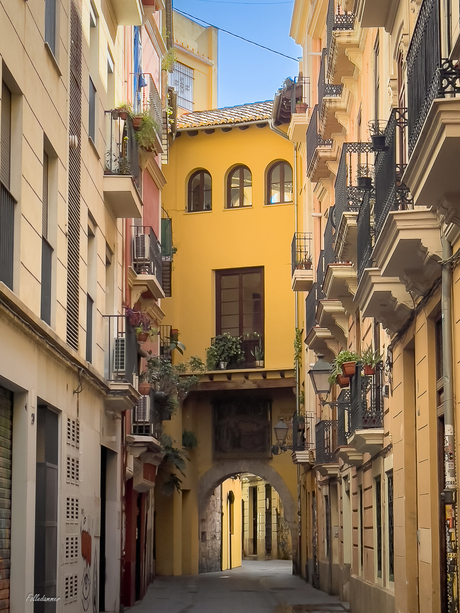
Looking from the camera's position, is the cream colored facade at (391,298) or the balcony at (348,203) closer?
the cream colored facade at (391,298)

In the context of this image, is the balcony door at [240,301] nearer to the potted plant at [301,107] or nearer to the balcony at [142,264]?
the potted plant at [301,107]

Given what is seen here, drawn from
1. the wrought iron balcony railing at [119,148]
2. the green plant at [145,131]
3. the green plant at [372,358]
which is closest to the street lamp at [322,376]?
the green plant at [372,358]

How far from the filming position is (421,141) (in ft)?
27.1

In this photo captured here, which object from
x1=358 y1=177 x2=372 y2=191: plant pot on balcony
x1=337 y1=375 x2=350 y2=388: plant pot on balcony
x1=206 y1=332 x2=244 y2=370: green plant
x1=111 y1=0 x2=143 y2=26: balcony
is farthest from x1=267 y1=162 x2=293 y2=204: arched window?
x1=358 y1=177 x2=372 y2=191: plant pot on balcony

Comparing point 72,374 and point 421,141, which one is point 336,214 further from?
point 421,141

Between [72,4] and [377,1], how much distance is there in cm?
468

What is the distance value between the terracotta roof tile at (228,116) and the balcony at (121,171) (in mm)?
15536

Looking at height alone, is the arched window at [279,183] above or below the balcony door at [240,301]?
above

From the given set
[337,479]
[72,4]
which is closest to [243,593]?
[337,479]

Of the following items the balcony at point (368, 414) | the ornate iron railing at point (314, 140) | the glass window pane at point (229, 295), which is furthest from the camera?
the glass window pane at point (229, 295)

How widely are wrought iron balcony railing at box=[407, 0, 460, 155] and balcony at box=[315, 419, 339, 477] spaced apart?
14.5 meters

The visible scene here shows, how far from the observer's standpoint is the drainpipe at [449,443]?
9711 mm

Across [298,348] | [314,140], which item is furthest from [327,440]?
[298,348]

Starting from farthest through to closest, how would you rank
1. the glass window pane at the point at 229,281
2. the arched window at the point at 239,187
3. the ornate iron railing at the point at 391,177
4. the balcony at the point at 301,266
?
1. the arched window at the point at 239,187
2. the glass window pane at the point at 229,281
3. the balcony at the point at 301,266
4. the ornate iron railing at the point at 391,177
